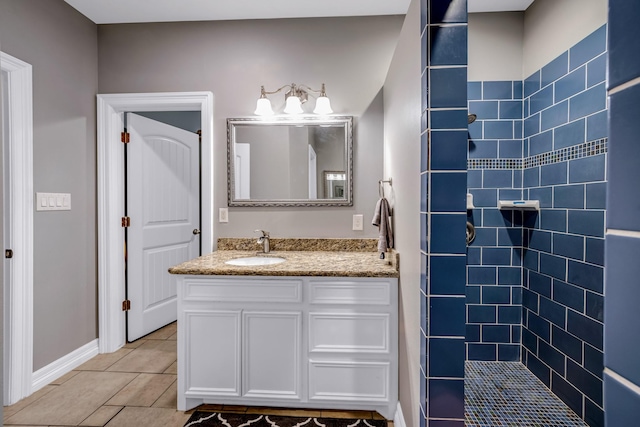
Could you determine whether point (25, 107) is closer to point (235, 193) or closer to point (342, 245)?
point (235, 193)

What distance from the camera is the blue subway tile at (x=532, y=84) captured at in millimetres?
2125

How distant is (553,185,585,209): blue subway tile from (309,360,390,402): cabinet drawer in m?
1.34

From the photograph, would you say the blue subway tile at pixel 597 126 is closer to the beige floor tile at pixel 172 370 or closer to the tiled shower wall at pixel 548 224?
the tiled shower wall at pixel 548 224

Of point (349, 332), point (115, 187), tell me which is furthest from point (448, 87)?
point (115, 187)

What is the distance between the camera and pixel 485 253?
2.33 meters

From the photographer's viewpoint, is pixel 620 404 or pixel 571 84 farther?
pixel 571 84

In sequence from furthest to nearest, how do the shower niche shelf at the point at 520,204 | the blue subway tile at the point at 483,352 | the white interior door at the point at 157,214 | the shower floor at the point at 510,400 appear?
the white interior door at the point at 157,214, the blue subway tile at the point at 483,352, the shower niche shelf at the point at 520,204, the shower floor at the point at 510,400

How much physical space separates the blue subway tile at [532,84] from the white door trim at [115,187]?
86.8 inches

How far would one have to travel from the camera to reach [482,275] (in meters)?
2.33

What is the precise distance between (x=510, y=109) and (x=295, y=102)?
4.82 ft

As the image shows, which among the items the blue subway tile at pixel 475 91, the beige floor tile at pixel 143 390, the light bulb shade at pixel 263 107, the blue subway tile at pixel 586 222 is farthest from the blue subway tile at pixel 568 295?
the beige floor tile at pixel 143 390

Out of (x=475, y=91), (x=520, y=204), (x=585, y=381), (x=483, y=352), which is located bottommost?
(x=483, y=352)

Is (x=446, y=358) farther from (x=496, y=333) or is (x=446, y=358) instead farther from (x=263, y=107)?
(x=263, y=107)

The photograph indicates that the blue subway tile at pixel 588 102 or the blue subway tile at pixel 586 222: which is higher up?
the blue subway tile at pixel 588 102
